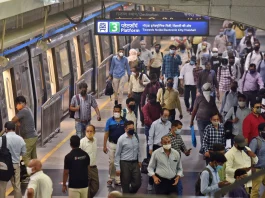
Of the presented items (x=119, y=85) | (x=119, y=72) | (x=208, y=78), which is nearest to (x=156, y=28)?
(x=208, y=78)

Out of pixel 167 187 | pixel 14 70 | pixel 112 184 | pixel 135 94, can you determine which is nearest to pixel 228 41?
pixel 135 94

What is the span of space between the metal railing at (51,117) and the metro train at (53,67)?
370 millimetres

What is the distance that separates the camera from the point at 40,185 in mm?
12914

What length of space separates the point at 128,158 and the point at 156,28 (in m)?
6.60

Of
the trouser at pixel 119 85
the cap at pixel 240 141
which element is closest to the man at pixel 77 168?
the cap at pixel 240 141

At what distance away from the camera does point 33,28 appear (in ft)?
63.1

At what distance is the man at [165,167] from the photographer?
14.5m

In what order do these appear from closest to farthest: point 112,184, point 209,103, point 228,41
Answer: point 112,184 < point 209,103 < point 228,41

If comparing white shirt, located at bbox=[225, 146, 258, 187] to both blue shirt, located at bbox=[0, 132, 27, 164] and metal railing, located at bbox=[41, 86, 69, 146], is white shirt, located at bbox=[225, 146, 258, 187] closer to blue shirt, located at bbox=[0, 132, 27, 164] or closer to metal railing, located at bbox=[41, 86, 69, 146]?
blue shirt, located at bbox=[0, 132, 27, 164]

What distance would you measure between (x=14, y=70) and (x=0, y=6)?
7659 millimetres

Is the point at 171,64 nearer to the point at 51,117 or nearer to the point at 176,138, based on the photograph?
the point at 51,117

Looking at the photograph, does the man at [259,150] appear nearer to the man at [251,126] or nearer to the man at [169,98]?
the man at [251,126]

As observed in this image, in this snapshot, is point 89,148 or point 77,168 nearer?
point 77,168

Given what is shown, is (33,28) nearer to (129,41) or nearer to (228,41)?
(228,41)
